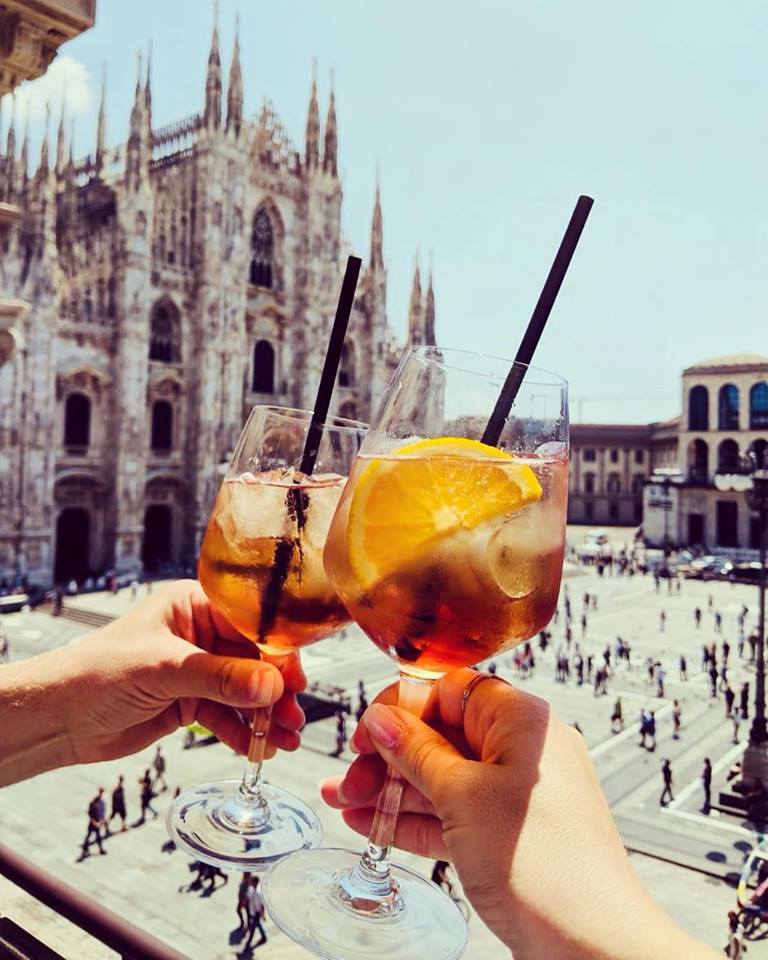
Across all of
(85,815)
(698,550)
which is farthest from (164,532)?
(698,550)

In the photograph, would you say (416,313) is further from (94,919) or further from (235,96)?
(94,919)

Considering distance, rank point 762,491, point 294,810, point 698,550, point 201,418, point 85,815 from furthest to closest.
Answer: point 698,550 < point 201,418 < point 762,491 < point 85,815 < point 294,810

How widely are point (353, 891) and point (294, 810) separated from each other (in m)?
0.56

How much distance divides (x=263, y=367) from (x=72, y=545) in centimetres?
1028

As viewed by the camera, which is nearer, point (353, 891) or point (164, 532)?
point (353, 891)

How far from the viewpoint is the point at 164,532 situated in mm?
28312

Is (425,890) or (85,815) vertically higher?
(425,890)

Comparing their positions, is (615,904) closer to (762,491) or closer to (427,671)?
(427,671)

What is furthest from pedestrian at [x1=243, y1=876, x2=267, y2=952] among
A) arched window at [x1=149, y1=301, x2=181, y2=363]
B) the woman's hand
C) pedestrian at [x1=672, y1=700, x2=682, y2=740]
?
arched window at [x1=149, y1=301, x2=181, y2=363]

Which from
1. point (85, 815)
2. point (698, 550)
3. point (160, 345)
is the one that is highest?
point (160, 345)

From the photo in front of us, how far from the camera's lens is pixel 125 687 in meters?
1.94

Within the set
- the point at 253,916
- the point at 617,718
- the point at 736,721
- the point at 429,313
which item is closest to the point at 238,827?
the point at 253,916

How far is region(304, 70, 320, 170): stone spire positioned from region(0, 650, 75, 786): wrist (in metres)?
33.4

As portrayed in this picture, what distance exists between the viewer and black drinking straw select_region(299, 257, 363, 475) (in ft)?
5.88
